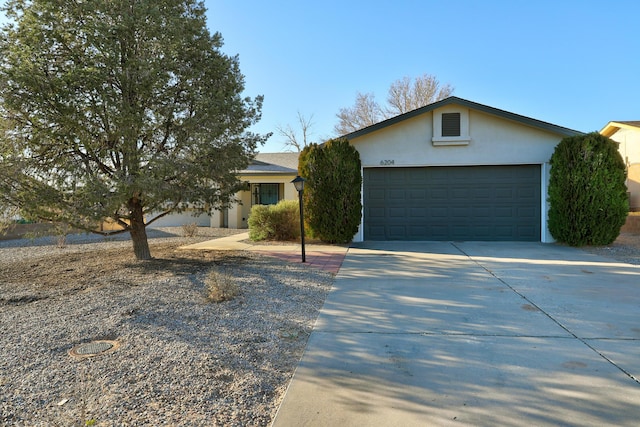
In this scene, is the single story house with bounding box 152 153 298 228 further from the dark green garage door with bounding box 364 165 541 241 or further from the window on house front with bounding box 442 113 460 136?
the window on house front with bounding box 442 113 460 136

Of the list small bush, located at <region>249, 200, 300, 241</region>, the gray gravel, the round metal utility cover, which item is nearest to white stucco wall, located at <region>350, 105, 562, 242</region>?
small bush, located at <region>249, 200, 300, 241</region>

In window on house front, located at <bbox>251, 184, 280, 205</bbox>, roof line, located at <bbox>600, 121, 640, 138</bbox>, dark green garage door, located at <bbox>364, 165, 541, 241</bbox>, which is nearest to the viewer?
dark green garage door, located at <bbox>364, 165, 541, 241</bbox>

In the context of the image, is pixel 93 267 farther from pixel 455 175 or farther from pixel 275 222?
pixel 455 175

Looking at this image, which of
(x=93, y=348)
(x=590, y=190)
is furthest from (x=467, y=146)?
(x=93, y=348)

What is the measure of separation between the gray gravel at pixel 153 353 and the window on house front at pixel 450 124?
7.40 metres

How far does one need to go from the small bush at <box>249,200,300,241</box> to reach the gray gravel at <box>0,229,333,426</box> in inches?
230

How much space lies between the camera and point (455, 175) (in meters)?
11.4

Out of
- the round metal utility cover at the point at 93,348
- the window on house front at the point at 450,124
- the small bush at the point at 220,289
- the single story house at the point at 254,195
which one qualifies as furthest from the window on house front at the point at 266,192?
the round metal utility cover at the point at 93,348

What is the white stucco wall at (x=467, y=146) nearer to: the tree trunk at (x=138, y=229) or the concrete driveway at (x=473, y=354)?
the concrete driveway at (x=473, y=354)

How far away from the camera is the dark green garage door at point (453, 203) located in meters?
11.1

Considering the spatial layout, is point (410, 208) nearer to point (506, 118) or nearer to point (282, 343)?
point (506, 118)

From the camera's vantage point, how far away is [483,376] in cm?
288

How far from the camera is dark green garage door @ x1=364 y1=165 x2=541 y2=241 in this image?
11.1 meters

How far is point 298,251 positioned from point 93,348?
652cm
